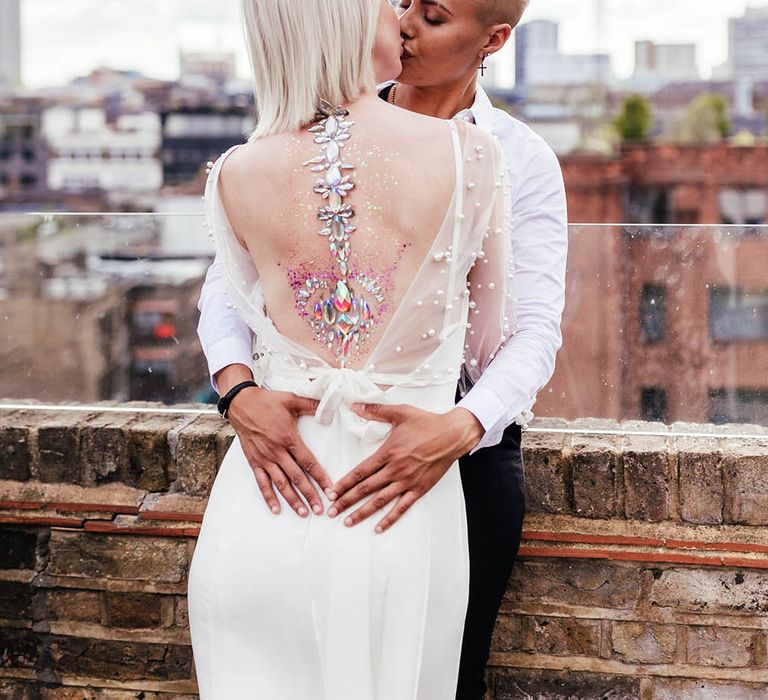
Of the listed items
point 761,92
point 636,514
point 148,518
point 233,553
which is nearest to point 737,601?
point 636,514

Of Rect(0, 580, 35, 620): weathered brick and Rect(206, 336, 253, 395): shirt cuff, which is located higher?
Rect(206, 336, 253, 395): shirt cuff

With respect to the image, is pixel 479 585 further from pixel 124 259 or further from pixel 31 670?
pixel 124 259

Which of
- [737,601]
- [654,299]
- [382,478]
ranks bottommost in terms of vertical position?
[737,601]

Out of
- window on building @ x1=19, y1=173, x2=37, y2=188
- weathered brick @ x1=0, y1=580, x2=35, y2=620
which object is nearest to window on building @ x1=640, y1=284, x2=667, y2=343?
weathered brick @ x1=0, y1=580, x2=35, y2=620

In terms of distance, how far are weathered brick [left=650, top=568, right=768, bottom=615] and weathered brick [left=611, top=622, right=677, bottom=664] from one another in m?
0.05

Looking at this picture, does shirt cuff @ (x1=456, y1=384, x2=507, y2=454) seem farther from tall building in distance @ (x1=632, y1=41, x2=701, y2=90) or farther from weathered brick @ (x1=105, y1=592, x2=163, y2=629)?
tall building in distance @ (x1=632, y1=41, x2=701, y2=90)

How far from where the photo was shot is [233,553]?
4.49ft

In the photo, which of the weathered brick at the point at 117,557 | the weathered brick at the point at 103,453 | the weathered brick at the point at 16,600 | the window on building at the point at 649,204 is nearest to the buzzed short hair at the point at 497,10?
the weathered brick at the point at 103,453

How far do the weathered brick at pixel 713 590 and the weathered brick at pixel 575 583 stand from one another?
52 millimetres

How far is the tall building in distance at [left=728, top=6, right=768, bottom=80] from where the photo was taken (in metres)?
48.4

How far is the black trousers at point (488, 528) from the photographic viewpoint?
1.69 meters

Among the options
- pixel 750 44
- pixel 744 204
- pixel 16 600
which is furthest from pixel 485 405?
pixel 750 44

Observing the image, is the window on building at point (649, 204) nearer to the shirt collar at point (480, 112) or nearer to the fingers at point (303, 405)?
the shirt collar at point (480, 112)

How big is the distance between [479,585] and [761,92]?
4934 centimetres
